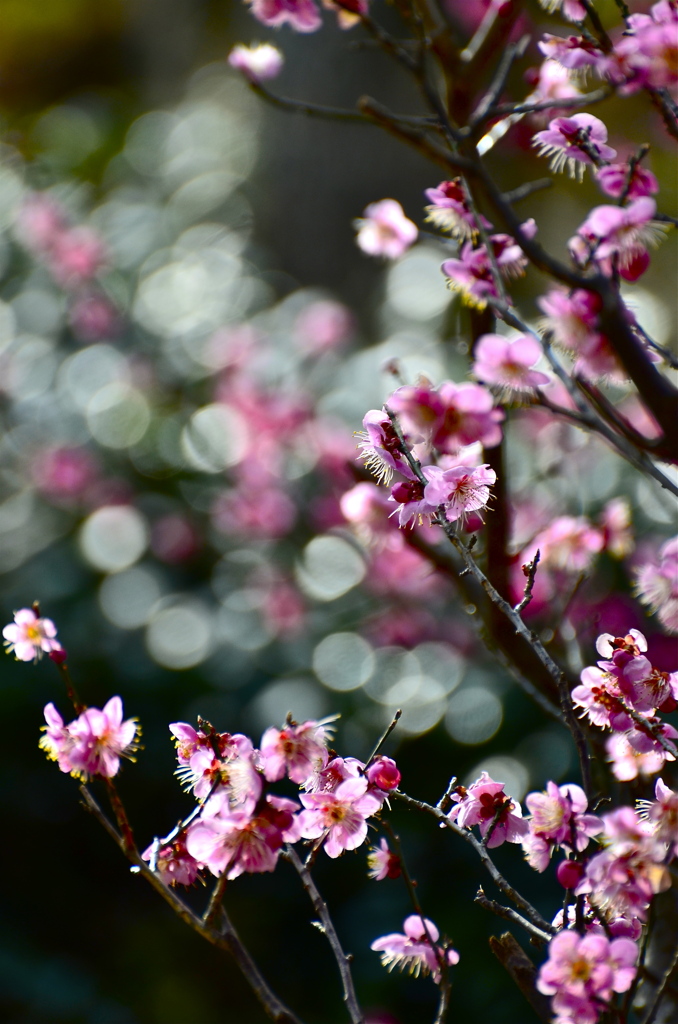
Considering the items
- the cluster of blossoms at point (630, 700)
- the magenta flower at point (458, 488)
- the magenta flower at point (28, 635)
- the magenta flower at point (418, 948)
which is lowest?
the magenta flower at point (418, 948)

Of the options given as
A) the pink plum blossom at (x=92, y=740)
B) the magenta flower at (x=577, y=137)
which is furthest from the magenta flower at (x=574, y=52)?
the pink plum blossom at (x=92, y=740)

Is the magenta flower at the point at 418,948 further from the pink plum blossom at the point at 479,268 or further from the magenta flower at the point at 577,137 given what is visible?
the magenta flower at the point at 577,137

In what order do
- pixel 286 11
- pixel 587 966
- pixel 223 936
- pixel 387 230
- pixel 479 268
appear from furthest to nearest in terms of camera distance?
pixel 387 230 < pixel 286 11 < pixel 479 268 < pixel 223 936 < pixel 587 966

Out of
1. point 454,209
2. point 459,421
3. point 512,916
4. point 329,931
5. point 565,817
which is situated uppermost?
point 454,209

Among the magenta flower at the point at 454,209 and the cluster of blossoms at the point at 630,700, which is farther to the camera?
the magenta flower at the point at 454,209

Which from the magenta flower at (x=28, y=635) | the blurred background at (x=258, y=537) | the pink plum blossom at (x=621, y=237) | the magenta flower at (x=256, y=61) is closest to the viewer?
the pink plum blossom at (x=621, y=237)

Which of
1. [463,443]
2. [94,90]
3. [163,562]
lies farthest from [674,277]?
[94,90]

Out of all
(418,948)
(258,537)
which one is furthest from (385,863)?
(258,537)

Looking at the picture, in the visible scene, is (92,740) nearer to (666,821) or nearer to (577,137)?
(666,821)

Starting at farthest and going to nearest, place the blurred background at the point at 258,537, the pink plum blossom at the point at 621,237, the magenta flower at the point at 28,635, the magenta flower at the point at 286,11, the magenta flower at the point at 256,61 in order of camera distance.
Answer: the blurred background at the point at 258,537 < the magenta flower at the point at 256,61 < the magenta flower at the point at 286,11 < the magenta flower at the point at 28,635 < the pink plum blossom at the point at 621,237
